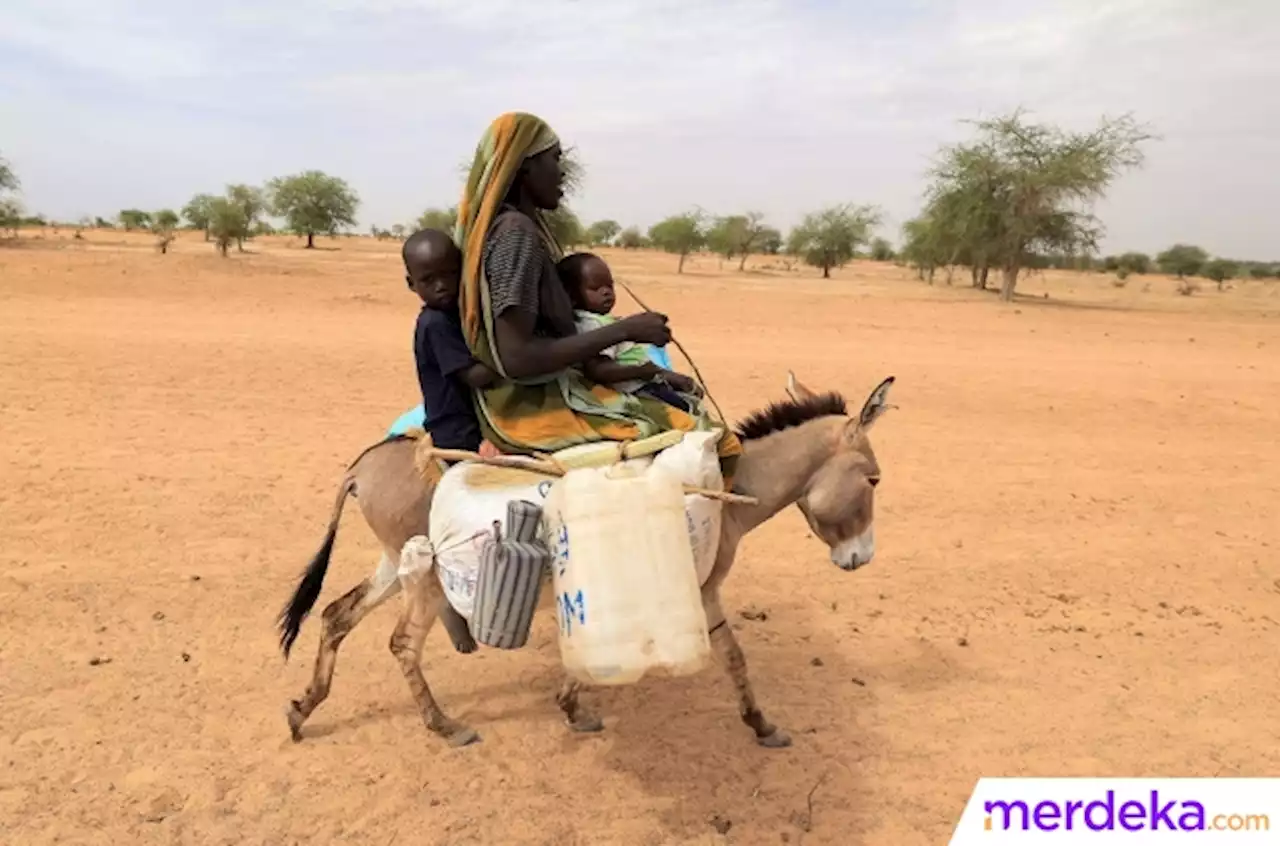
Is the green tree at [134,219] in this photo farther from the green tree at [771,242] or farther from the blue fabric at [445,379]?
the blue fabric at [445,379]

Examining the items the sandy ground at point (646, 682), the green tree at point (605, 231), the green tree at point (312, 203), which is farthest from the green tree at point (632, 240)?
the sandy ground at point (646, 682)

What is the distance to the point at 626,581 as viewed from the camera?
3008 millimetres

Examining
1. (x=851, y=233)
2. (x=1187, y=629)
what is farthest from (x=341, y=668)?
(x=851, y=233)

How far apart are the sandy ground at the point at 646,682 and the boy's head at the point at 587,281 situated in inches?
77.1

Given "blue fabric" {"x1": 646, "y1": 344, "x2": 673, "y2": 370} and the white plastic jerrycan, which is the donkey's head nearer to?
"blue fabric" {"x1": 646, "y1": 344, "x2": 673, "y2": 370}

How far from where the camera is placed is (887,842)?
3.53 metres

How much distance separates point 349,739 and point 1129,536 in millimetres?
5617

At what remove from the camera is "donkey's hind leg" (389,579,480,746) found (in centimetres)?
382

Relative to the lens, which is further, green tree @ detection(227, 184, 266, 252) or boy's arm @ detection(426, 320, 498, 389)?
green tree @ detection(227, 184, 266, 252)

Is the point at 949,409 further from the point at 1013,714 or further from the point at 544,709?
the point at 544,709

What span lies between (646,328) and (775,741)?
203 cm

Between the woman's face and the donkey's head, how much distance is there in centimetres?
151

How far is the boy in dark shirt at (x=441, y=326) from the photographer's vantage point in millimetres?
3355

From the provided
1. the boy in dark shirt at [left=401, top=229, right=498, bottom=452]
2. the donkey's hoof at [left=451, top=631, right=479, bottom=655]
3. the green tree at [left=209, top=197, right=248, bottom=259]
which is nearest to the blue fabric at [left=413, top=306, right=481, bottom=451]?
the boy in dark shirt at [left=401, top=229, right=498, bottom=452]
